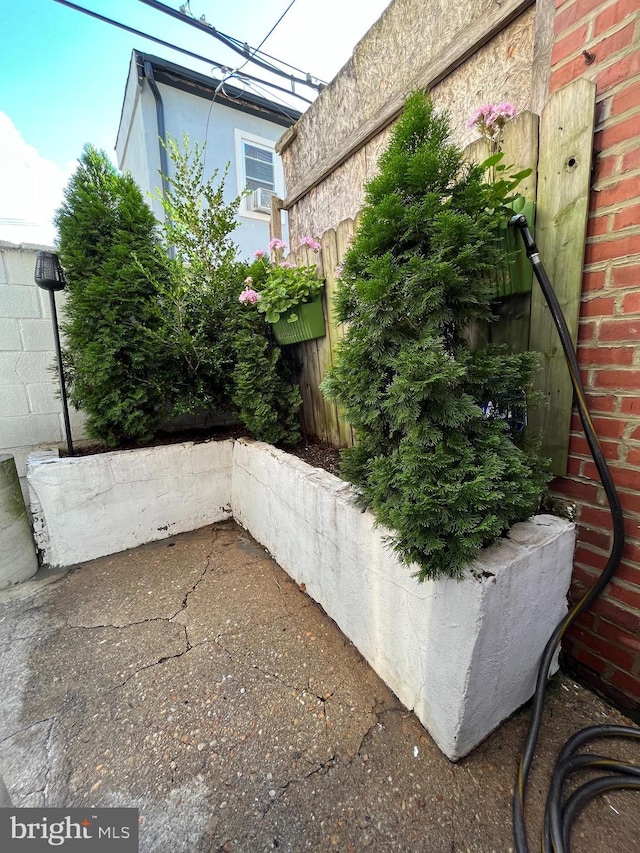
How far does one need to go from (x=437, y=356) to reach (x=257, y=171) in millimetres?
7702

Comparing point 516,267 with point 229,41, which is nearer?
point 516,267

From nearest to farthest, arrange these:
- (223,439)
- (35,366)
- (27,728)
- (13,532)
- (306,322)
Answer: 1. (27,728)
2. (13,532)
3. (306,322)
4. (35,366)
5. (223,439)

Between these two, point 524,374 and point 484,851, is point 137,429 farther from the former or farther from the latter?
point 484,851

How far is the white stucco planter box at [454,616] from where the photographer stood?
1056 mm

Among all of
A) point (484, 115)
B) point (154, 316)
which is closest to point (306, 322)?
point (154, 316)

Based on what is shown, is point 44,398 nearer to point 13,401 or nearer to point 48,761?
point 13,401

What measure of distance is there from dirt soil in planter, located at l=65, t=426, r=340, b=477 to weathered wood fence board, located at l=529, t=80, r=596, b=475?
103 centimetres

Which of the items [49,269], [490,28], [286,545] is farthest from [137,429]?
[490,28]

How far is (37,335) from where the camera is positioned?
2.65m


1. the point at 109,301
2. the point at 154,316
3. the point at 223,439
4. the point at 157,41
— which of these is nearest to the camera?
the point at 109,301

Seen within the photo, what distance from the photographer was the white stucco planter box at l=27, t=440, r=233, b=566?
2.23 meters

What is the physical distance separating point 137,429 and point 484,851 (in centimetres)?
261

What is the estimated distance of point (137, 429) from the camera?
2.54 meters

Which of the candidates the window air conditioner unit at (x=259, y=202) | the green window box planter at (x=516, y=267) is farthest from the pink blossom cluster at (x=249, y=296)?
the window air conditioner unit at (x=259, y=202)
